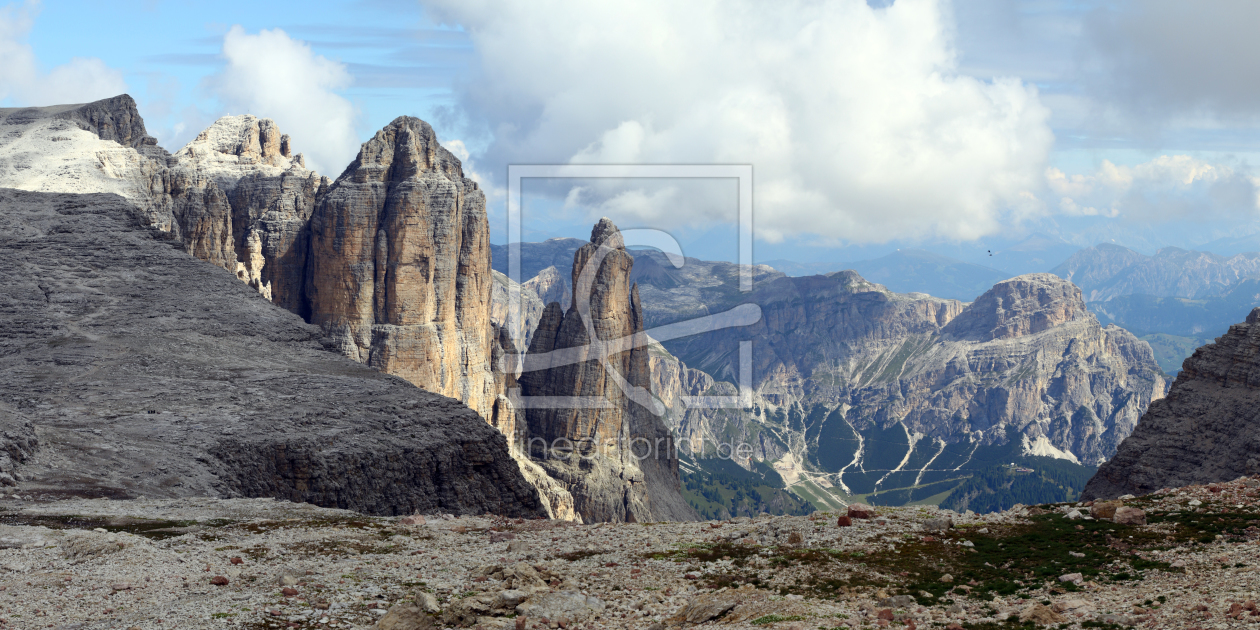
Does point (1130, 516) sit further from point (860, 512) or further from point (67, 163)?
point (67, 163)

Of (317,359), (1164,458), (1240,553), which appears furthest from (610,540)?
(1164,458)

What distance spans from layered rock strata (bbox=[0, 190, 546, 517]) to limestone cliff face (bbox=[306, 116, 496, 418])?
76928 millimetres

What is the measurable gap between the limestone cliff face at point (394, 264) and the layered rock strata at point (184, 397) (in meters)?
76.9

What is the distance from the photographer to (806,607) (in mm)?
30906

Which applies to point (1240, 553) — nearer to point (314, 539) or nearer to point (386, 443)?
point (314, 539)

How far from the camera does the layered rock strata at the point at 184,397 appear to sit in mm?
62938

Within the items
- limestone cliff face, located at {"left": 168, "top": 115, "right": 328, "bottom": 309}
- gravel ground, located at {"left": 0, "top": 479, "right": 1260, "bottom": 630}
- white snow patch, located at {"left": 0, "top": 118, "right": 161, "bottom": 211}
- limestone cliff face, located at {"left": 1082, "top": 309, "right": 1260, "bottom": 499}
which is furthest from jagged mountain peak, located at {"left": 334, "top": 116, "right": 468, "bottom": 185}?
gravel ground, located at {"left": 0, "top": 479, "right": 1260, "bottom": 630}

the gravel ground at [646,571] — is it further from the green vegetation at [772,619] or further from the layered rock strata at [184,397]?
the layered rock strata at [184,397]

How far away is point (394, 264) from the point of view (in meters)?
187

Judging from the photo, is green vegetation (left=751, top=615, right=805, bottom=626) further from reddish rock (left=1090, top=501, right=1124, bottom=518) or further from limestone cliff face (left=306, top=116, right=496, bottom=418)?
limestone cliff face (left=306, top=116, right=496, bottom=418)

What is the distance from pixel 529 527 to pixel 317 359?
1961 inches

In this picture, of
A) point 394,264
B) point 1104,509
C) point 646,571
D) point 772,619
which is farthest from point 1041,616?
point 394,264

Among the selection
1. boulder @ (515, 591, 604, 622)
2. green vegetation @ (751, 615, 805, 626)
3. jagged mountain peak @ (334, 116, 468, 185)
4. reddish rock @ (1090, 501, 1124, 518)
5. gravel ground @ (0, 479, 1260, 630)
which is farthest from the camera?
jagged mountain peak @ (334, 116, 468, 185)

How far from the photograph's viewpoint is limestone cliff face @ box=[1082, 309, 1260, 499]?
9131cm
